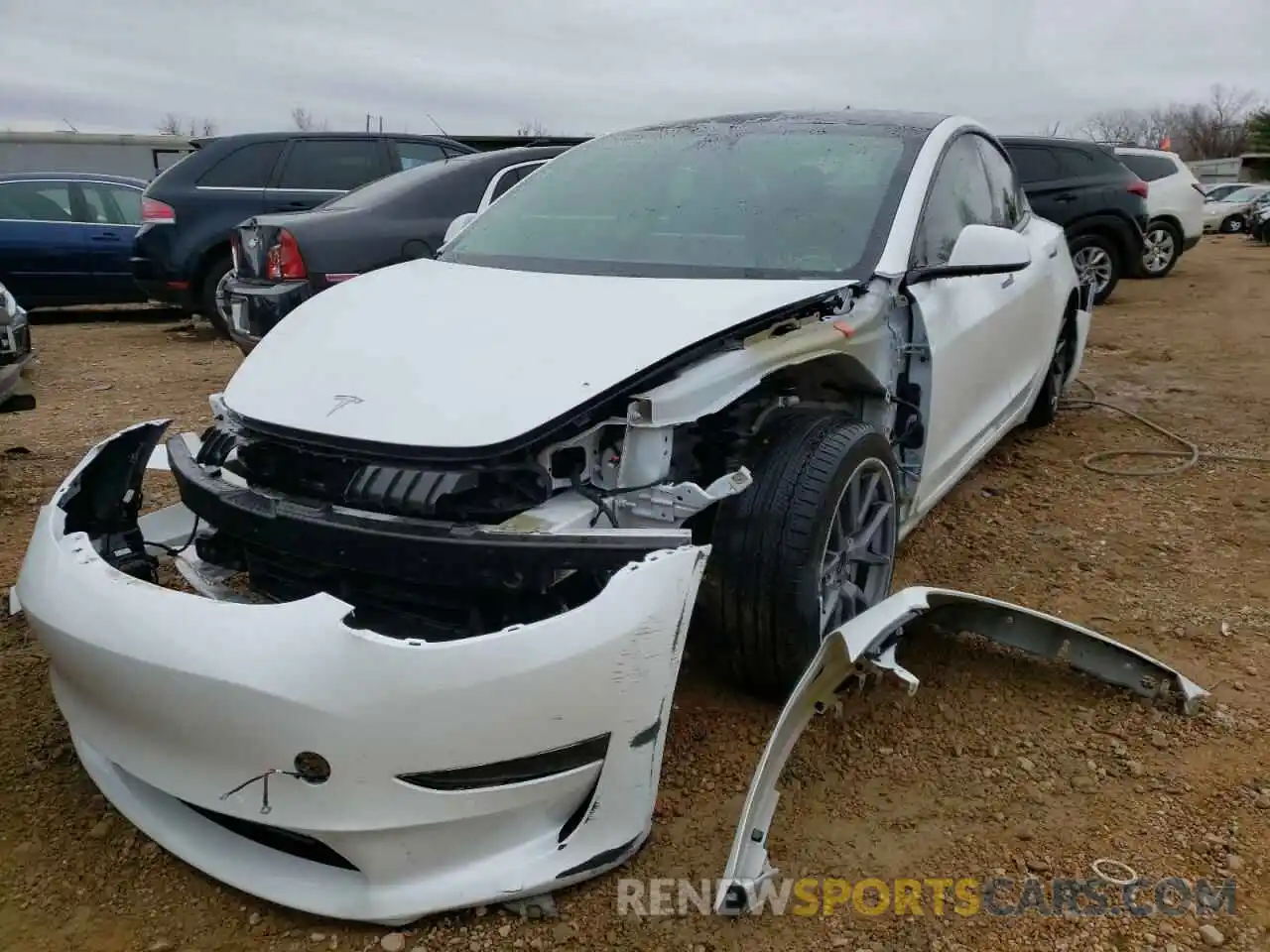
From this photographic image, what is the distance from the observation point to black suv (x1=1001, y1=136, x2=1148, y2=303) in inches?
365

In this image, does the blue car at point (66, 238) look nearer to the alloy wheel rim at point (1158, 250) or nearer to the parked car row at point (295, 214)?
the parked car row at point (295, 214)

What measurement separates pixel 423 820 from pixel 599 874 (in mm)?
393

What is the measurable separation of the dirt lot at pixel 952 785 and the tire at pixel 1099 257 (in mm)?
6172

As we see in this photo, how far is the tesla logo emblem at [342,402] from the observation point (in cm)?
213

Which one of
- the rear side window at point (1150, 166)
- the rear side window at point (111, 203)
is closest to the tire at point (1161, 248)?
the rear side window at point (1150, 166)

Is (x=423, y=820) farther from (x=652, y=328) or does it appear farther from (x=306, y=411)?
(x=652, y=328)

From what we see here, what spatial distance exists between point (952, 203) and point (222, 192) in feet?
19.6

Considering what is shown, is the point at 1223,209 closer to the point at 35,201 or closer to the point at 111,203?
the point at 111,203

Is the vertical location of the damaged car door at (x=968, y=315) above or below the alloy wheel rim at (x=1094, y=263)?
above

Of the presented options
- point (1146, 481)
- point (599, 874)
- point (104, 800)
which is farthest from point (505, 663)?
point (1146, 481)

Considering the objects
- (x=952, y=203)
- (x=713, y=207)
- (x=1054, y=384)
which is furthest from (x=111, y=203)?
(x=952, y=203)

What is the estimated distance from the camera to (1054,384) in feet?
16.5

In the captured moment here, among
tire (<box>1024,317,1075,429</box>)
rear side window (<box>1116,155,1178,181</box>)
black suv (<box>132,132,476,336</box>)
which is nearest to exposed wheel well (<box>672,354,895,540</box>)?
tire (<box>1024,317,1075,429</box>)

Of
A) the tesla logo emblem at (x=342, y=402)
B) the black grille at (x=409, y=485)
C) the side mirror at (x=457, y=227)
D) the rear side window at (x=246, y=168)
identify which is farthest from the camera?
the rear side window at (x=246, y=168)
